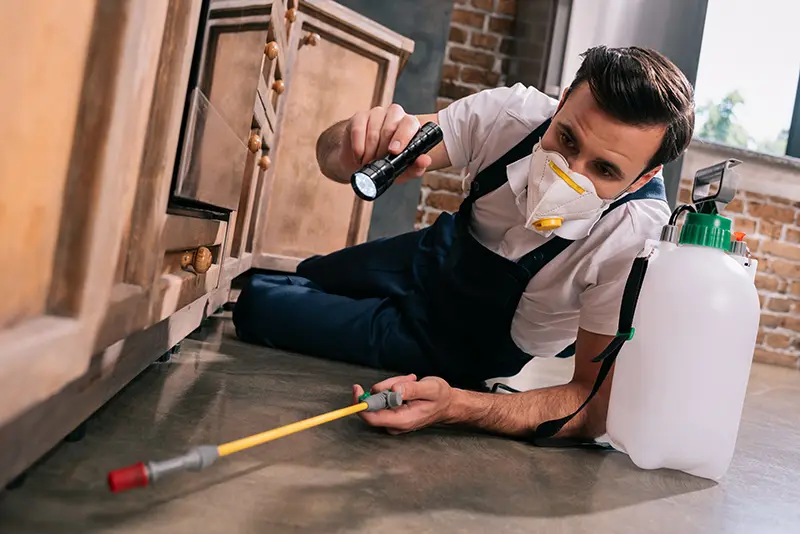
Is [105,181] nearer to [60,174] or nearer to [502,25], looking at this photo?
[60,174]

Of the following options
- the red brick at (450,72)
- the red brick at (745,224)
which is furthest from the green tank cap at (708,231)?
the red brick at (745,224)

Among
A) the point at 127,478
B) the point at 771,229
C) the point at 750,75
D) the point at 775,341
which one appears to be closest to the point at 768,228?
the point at 771,229

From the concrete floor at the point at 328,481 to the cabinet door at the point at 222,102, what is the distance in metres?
A: 0.25

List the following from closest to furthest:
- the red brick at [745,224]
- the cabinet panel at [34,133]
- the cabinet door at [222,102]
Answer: the cabinet panel at [34,133] < the cabinet door at [222,102] < the red brick at [745,224]

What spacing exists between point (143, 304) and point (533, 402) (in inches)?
21.5

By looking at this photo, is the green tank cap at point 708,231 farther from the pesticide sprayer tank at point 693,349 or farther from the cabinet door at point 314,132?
the cabinet door at point 314,132

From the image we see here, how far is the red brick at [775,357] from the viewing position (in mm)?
2977

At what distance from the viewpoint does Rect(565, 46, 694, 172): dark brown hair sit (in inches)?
36.7

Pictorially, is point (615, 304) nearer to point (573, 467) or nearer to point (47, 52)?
point (573, 467)

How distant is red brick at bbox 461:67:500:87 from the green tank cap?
2065 mm

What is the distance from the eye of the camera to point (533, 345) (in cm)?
126

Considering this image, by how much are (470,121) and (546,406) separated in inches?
20.1

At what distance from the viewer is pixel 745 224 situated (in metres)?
2.92

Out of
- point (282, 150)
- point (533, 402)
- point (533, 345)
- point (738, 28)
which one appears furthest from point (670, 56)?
point (533, 402)
